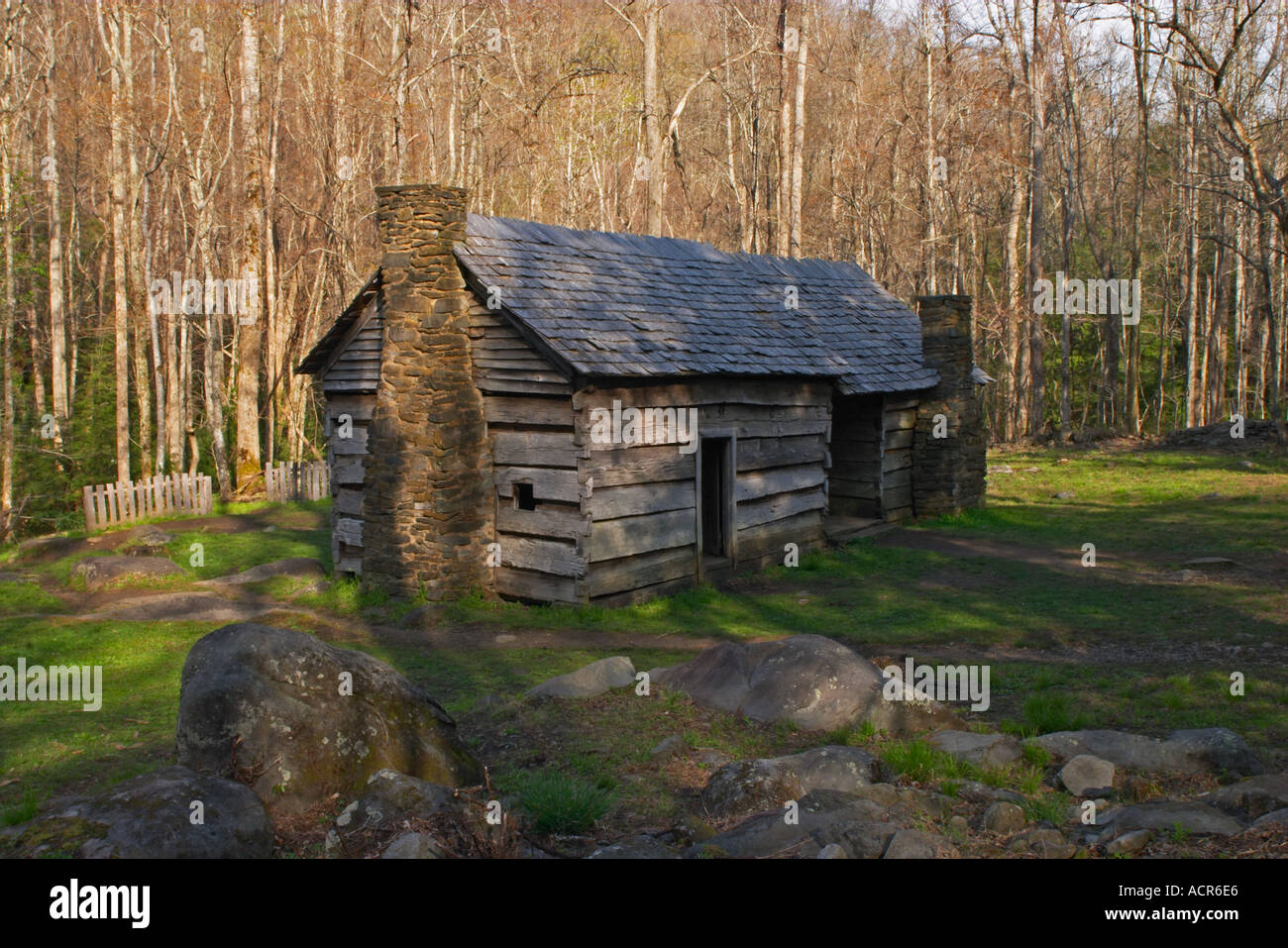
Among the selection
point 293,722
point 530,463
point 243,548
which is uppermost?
point 530,463

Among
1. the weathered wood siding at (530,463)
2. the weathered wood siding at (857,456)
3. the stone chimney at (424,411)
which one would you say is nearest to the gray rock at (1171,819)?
the weathered wood siding at (530,463)

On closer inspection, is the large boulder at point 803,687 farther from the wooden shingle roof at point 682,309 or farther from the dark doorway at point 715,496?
the dark doorway at point 715,496

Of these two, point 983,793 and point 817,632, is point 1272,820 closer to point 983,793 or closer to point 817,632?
point 983,793

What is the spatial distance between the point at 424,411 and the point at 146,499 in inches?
469

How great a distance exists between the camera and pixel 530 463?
13.3 meters

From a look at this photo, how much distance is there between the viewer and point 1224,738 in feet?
21.9

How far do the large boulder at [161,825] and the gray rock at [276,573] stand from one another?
10.1 metres

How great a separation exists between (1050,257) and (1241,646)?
120 ft

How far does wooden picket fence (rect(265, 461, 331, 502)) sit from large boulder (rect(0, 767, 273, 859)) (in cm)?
2053

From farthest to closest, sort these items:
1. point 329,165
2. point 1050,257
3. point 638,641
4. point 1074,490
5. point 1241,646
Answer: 1. point 1050,257
2. point 329,165
3. point 1074,490
4. point 638,641
5. point 1241,646

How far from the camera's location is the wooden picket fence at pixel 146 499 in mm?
20344

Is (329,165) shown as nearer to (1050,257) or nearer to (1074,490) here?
(1074,490)

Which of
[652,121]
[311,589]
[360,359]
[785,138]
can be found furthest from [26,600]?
[785,138]
